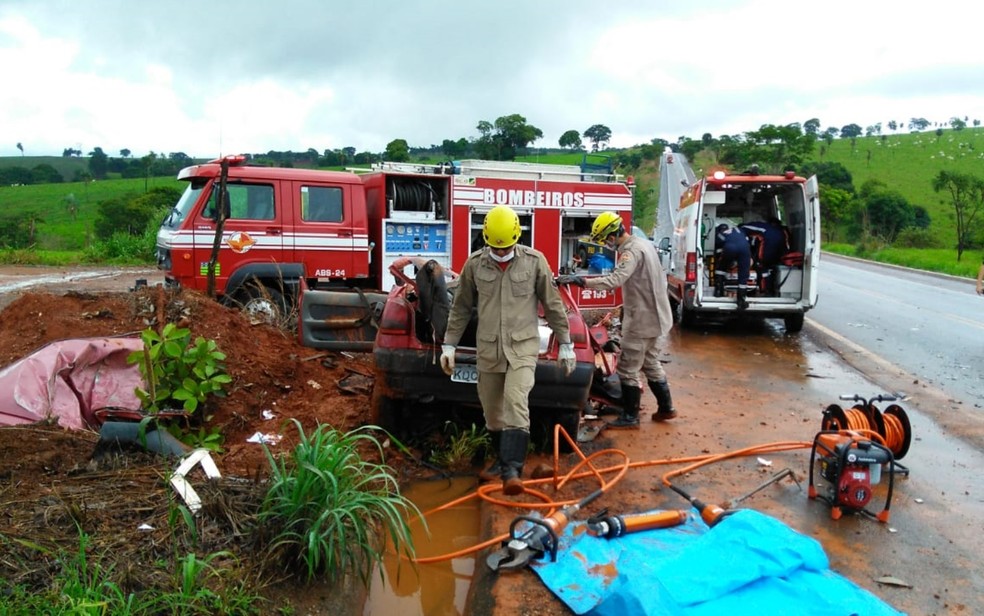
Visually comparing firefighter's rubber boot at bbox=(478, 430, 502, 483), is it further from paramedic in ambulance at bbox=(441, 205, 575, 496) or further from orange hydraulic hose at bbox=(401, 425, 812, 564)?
orange hydraulic hose at bbox=(401, 425, 812, 564)

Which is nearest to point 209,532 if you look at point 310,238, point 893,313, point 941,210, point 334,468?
point 334,468

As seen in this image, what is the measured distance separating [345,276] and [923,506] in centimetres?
743

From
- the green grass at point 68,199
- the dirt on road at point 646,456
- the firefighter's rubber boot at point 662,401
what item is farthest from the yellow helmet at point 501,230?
the green grass at point 68,199

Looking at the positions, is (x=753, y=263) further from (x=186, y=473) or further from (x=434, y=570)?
(x=186, y=473)

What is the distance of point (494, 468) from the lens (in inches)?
191

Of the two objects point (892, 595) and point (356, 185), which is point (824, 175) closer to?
point (356, 185)

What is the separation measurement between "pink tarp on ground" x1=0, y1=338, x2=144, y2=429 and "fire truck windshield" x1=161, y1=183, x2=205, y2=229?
153 inches

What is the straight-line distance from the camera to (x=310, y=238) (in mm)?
9664

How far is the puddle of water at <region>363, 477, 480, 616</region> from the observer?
3.60 metres

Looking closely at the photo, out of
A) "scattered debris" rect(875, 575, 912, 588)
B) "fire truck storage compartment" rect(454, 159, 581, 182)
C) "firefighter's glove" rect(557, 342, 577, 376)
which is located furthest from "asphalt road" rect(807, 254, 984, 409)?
"fire truck storage compartment" rect(454, 159, 581, 182)

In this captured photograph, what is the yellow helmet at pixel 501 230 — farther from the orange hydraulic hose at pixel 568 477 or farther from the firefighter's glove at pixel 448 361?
the orange hydraulic hose at pixel 568 477

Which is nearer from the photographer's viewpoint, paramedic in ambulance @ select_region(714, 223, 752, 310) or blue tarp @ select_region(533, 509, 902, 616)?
blue tarp @ select_region(533, 509, 902, 616)

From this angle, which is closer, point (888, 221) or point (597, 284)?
point (597, 284)

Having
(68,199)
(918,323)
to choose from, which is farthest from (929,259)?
(68,199)
